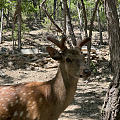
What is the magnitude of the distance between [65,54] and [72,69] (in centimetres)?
34

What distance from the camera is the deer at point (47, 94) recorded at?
10.5 ft

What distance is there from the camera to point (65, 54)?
3633 mm

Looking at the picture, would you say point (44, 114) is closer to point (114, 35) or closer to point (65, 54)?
point (65, 54)

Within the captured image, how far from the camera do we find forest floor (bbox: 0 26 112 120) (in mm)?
5629

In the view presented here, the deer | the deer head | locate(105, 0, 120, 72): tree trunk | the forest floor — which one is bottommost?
the forest floor

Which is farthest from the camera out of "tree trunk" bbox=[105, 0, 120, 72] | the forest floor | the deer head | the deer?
the forest floor

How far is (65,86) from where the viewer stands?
352 cm

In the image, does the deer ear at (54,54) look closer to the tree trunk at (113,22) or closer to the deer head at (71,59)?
the deer head at (71,59)

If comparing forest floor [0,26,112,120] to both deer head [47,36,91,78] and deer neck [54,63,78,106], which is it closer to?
deer neck [54,63,78,106]

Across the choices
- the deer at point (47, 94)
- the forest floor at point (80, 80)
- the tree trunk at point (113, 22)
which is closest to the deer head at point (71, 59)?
the deer at point (47, 94)

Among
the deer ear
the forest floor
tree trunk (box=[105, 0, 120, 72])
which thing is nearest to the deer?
the deer ear

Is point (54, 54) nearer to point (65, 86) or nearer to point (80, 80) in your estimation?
point (65, 86)

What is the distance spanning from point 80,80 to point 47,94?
6317mm

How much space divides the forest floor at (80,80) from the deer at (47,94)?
1.86 metres
